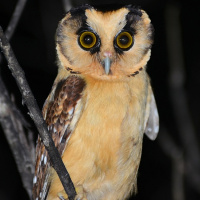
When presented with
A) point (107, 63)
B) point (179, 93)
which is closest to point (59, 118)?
point (107, 63)

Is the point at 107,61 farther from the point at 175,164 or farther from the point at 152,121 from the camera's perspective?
the point at 175,164

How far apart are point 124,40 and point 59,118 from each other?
587mm

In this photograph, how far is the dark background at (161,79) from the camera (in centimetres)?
474

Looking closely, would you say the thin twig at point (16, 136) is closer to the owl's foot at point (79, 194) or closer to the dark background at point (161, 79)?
the owl's foot at point (79, 194)

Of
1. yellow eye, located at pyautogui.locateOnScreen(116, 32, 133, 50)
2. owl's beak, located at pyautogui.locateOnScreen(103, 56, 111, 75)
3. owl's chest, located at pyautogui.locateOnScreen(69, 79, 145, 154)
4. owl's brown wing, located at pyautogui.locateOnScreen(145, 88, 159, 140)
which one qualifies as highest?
yellow eye, located at pyautogui.locateOnScreen(116, 32, 133, 50)

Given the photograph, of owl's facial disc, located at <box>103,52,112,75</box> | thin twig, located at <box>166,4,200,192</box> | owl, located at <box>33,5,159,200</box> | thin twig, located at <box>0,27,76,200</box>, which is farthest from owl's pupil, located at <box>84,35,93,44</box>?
thin twig, located at <box>166,4,200,192</box>

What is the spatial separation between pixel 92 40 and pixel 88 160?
69cm

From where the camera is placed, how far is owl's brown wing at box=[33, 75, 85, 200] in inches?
100

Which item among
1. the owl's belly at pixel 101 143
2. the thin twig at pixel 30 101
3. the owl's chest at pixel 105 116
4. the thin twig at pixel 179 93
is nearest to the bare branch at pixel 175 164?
the thin twig at pixel 179 93

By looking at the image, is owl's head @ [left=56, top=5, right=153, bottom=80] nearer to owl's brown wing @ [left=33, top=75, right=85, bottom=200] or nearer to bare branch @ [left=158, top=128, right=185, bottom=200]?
owl's brown wing @ [left=33, top=75, right=85, bottom=200]

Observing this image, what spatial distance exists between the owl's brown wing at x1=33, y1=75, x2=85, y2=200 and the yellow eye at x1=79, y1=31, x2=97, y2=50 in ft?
0.63

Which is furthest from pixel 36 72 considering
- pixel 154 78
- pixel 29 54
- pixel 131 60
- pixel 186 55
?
pixel 131 60

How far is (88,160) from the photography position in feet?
8.27

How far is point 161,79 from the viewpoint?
5.56 meters
